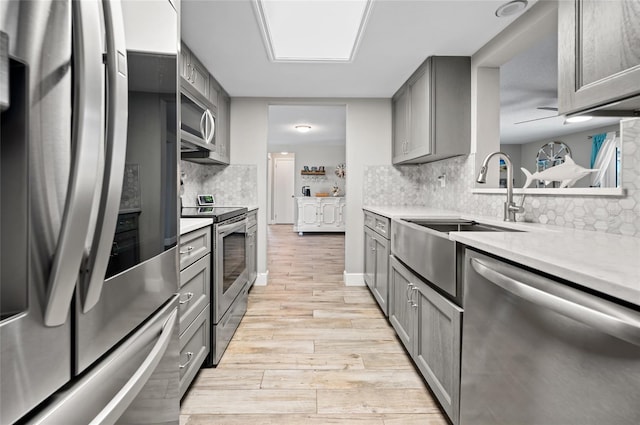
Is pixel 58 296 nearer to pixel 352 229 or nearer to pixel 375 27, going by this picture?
pixel 375 27

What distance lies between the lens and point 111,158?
0.55m

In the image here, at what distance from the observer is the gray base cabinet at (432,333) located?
1.38m

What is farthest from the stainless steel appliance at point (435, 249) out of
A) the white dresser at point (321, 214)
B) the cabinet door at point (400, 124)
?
the white dresser at point (321, 214)

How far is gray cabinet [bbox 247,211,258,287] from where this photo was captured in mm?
3234

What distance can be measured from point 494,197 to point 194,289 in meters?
2.05

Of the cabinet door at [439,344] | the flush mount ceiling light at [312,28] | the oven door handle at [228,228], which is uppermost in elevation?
the flush mount ceiling light at [312,28]

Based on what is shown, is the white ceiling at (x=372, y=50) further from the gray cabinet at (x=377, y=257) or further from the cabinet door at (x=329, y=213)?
the cabinet door at (x=329, y=213)

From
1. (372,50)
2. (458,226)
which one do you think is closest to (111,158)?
(458,226)

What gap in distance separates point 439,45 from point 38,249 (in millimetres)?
2694

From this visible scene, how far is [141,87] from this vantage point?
726 mm

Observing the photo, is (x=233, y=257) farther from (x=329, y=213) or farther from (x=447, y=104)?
(x=329, y=213)

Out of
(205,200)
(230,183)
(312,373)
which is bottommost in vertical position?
(312,373)

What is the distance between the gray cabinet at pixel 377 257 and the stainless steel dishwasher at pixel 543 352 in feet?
4.77

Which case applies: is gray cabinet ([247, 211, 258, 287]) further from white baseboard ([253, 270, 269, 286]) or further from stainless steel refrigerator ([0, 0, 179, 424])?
stainless steel refrigerator ([0, 0, 179, 424])
